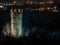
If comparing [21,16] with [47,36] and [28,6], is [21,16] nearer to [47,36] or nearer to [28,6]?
[28,6]

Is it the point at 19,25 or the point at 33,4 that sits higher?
the point at 33,4

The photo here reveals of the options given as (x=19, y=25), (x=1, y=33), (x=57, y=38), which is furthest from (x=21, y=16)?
(x=57, y=38)

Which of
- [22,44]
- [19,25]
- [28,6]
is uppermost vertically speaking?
[28,6]

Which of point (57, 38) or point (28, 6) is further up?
point (28, 6)

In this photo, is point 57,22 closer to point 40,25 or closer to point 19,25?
point 40,25

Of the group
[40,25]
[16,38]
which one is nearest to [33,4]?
[40,25]

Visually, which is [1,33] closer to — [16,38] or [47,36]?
[16,38]
